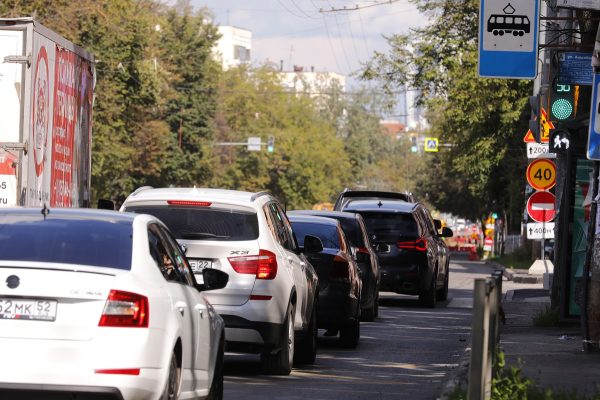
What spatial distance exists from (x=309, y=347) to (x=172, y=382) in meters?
6.58

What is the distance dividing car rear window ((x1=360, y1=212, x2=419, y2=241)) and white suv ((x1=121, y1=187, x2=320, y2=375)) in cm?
1239

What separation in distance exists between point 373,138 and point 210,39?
297 ft

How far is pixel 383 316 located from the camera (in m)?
24.5

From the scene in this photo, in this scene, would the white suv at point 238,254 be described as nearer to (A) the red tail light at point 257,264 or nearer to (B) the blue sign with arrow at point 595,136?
(A) the red tail light at point 257,264

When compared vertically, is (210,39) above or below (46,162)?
above

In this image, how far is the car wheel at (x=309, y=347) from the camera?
15.4 m

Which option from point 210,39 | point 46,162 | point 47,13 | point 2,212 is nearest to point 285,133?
point 210,39

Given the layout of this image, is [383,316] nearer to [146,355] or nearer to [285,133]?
[146,355]

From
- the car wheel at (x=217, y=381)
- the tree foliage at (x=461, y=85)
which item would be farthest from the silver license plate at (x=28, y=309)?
the tree foliage at (x=461, y=85)

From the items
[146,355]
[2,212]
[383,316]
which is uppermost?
[2,212]

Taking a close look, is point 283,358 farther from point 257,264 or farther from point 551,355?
point 551,355

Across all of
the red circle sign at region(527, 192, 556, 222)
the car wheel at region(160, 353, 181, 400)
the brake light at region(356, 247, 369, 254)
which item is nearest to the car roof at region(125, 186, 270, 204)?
the car wheel at region(160, 353, 181, 400)

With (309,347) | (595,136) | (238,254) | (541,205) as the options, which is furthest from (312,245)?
(541,205)

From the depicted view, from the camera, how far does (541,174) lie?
31.2 m
